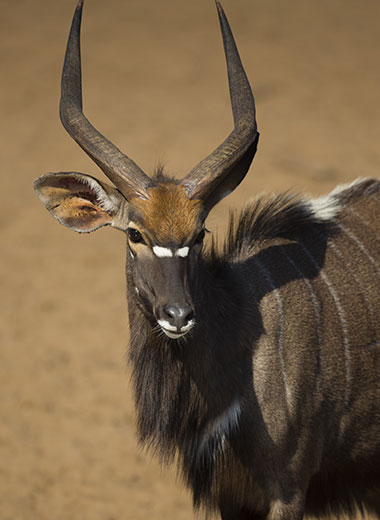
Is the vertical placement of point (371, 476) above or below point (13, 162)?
below

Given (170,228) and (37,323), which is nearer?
(170,228)

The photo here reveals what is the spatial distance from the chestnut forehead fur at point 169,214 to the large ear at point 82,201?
176 millimetres

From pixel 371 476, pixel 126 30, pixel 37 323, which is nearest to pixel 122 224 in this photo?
pixel 371 476

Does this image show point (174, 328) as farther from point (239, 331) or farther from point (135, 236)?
point (239, 331)

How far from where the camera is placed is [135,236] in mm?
3250

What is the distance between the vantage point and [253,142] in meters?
3.45

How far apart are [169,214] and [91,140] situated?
1.65ft

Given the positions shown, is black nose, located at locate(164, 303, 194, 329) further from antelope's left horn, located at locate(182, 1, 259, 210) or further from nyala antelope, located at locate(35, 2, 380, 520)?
antelope's left horn, located at locate(182, 1, 259, 210)

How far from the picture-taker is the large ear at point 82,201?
3.42 metres

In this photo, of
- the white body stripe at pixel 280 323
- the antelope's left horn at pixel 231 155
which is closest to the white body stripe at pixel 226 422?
the white body stripe at pixel 280 323

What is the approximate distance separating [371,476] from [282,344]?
945mm

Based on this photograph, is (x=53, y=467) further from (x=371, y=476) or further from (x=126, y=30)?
(x=126, y=30)

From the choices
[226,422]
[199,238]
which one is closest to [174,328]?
[199,238]

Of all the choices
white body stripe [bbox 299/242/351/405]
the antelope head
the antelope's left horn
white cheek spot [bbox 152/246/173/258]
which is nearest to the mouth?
the antelope head
